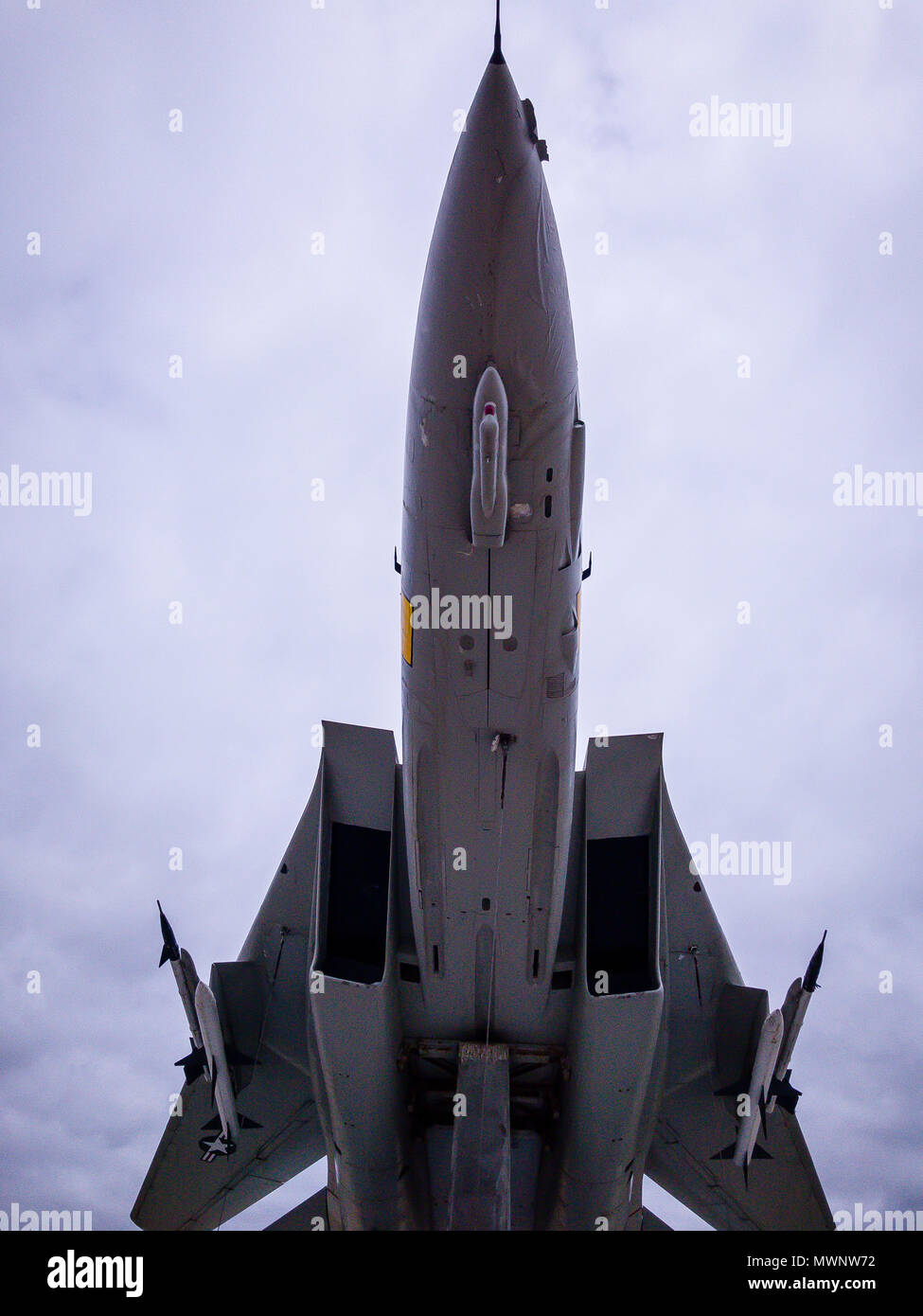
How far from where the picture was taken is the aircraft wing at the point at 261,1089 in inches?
433

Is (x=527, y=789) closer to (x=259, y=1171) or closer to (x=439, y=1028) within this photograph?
(x=439, y=1028)

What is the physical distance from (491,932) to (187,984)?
2.61m

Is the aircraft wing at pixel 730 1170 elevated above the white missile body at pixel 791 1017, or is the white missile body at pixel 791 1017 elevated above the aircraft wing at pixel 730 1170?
the white missile body at pixel 791 1017

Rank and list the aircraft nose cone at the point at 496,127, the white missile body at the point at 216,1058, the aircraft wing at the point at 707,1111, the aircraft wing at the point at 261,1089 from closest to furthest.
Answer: the aircraft nose cone at the point at 496,127
the white missile body at the point at 216,1058
the aircraft wing at the point at 707,1111
the aircraft wing at the point at 261,1089

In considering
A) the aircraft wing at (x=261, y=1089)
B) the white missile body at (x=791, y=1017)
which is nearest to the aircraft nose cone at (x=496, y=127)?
the aircraft wing at (x=261, y=1089)

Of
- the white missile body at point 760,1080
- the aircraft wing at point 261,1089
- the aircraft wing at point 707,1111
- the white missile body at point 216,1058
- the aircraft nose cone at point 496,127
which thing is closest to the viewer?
the aircraft nose cone at point 496,127

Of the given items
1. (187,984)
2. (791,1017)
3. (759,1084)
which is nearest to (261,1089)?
(187,984)

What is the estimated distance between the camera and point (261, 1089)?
37.6ft

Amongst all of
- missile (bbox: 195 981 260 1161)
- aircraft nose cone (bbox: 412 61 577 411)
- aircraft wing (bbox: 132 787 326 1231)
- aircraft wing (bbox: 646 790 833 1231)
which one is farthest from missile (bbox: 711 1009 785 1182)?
aircraft nose cone (bbox: 412 61 577 411)

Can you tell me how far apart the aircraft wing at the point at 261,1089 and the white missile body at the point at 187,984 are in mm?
1375

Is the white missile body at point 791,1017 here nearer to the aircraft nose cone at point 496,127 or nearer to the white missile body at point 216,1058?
the white missile body at point 216,1058

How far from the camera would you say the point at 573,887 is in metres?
9.84

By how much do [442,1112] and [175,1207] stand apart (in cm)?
320

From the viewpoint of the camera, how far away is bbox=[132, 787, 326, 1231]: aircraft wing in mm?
11008
